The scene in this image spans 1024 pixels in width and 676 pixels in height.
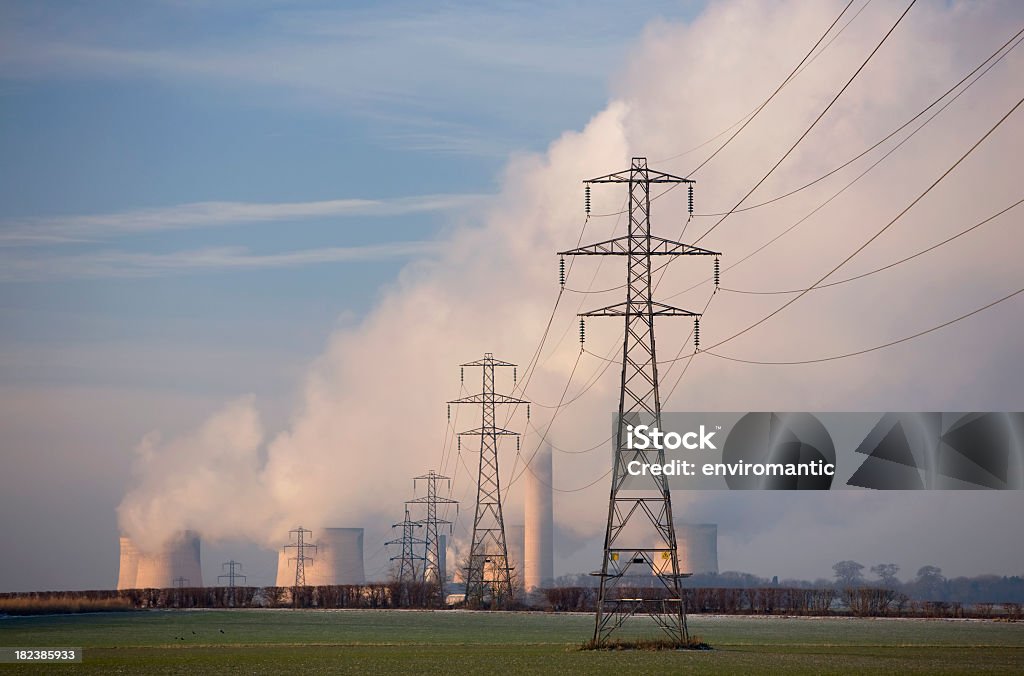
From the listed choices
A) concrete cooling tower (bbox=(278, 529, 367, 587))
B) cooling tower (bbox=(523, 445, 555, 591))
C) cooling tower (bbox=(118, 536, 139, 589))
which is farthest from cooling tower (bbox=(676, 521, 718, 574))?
cooling tower (bbox=(118, 536, 139, 589))

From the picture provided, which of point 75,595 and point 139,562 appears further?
point 139,562

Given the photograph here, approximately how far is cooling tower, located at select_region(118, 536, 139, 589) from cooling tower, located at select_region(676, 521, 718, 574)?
2221 inches

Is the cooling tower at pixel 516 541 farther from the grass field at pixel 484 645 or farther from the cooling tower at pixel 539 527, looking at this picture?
the grass field at pixel 484 645

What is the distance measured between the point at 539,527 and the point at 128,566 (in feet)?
143

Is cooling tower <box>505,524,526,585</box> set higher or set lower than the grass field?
higher

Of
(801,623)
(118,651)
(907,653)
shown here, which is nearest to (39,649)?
(118,651)

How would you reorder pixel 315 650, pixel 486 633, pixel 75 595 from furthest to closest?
pixel 75 595
pixel 486 633
pixel 315 650

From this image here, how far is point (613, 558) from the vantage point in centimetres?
4778

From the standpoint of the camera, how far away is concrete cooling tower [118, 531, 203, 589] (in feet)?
446

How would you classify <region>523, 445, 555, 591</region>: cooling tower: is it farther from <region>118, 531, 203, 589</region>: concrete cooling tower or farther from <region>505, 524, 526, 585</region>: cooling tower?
<region>118, 531, 203, 589</region>: concrete cooling tower

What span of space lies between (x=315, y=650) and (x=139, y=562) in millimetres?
92621

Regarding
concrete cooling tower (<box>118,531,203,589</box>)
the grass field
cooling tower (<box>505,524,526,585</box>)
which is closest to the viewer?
the grass field

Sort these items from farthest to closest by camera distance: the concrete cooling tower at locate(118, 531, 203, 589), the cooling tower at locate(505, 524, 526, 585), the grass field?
the cooling tower at locate(505, 524, 526, 585) → the concrete cooling tower at locate(118, 531, 203, 589) → the grass field

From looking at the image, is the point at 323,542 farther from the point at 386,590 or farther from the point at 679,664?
the point at 679,664
